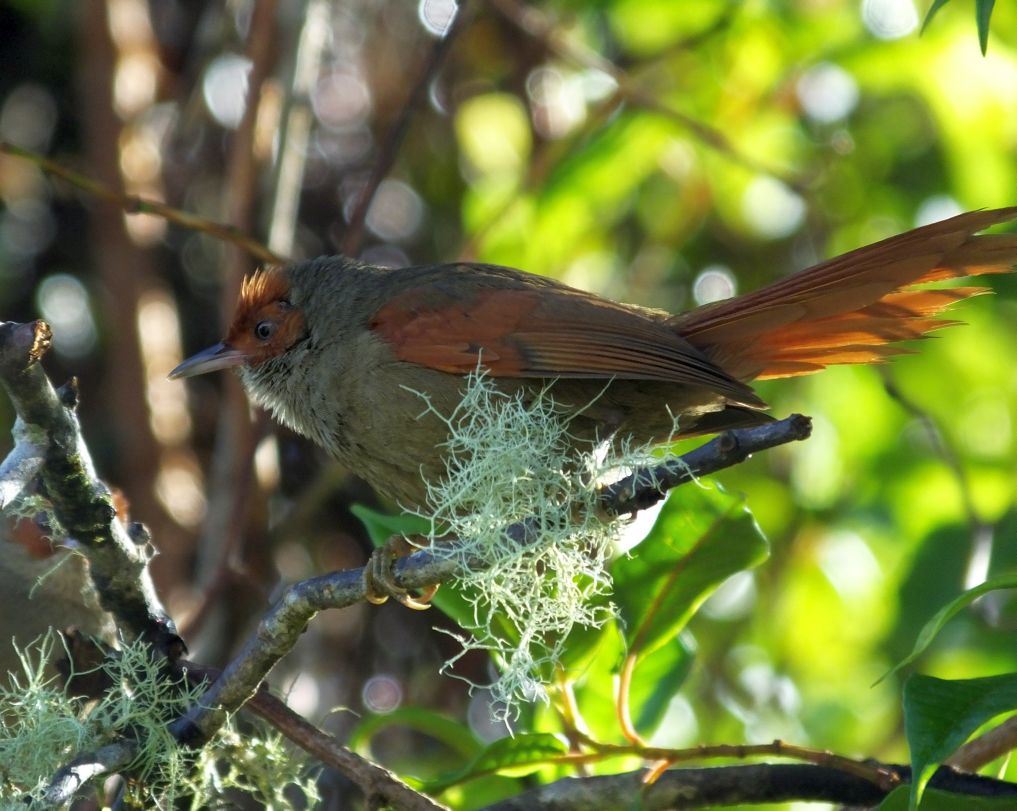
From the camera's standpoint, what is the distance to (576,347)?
3.65m

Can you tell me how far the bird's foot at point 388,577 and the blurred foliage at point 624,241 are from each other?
0.41 metres

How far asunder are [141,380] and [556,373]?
9.29 ft

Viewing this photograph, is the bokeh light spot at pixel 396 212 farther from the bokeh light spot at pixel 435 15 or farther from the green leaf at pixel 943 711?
the green leaf at pixel 943 711

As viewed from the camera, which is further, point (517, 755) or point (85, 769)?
point (517, 755)

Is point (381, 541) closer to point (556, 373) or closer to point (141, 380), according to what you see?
point (556, 373)

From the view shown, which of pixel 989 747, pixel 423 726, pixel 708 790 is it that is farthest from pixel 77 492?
pixel 989 747

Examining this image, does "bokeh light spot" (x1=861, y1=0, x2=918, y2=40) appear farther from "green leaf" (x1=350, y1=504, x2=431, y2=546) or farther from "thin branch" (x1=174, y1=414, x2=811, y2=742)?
"thin branch" (x1=174, y1=414, x2=811, y2=742)

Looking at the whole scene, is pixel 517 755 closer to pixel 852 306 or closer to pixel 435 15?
pixel 852 306

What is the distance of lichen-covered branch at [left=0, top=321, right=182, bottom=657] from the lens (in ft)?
8.08

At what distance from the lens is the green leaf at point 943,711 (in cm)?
229

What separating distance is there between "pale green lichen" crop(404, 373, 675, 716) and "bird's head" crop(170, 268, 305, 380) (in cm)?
145

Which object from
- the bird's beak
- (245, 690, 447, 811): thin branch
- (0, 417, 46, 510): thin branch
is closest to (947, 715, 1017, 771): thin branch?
(245, 690, 447, 811): thin branch

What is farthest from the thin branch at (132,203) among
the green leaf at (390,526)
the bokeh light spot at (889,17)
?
the bokeh light spot at (889,17)

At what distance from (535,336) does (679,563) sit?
85 centimetres
